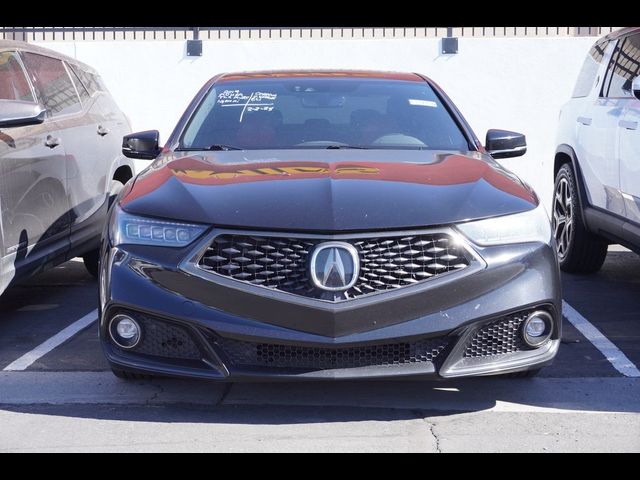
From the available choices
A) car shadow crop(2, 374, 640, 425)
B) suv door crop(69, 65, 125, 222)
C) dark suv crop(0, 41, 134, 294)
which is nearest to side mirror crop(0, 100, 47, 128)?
dark suv crop(0, 41, 134, 294)

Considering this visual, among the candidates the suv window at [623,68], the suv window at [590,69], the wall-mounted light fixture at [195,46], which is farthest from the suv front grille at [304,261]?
the wall-mounted light fixture at [195,46]

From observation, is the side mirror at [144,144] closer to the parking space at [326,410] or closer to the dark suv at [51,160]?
the dark suv at [51,160]

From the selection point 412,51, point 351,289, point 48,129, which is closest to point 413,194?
point 351,289

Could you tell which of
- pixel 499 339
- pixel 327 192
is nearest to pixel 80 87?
pixel 327 192

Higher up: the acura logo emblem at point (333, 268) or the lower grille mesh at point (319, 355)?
the acura logo emblem at point (333, 268)

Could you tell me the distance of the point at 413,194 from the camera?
4.33 meters

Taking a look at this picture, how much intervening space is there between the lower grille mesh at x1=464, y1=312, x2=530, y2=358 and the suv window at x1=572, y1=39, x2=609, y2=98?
139 inches

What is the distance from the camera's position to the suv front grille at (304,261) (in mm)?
4082

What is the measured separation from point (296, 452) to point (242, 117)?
2280 mm

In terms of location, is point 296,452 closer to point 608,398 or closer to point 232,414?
point 232,414

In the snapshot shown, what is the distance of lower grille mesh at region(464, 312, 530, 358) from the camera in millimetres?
4215

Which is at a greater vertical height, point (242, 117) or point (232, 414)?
point (242, 117)

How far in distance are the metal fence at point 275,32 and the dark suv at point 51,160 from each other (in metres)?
4.46

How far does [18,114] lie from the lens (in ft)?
17.7
